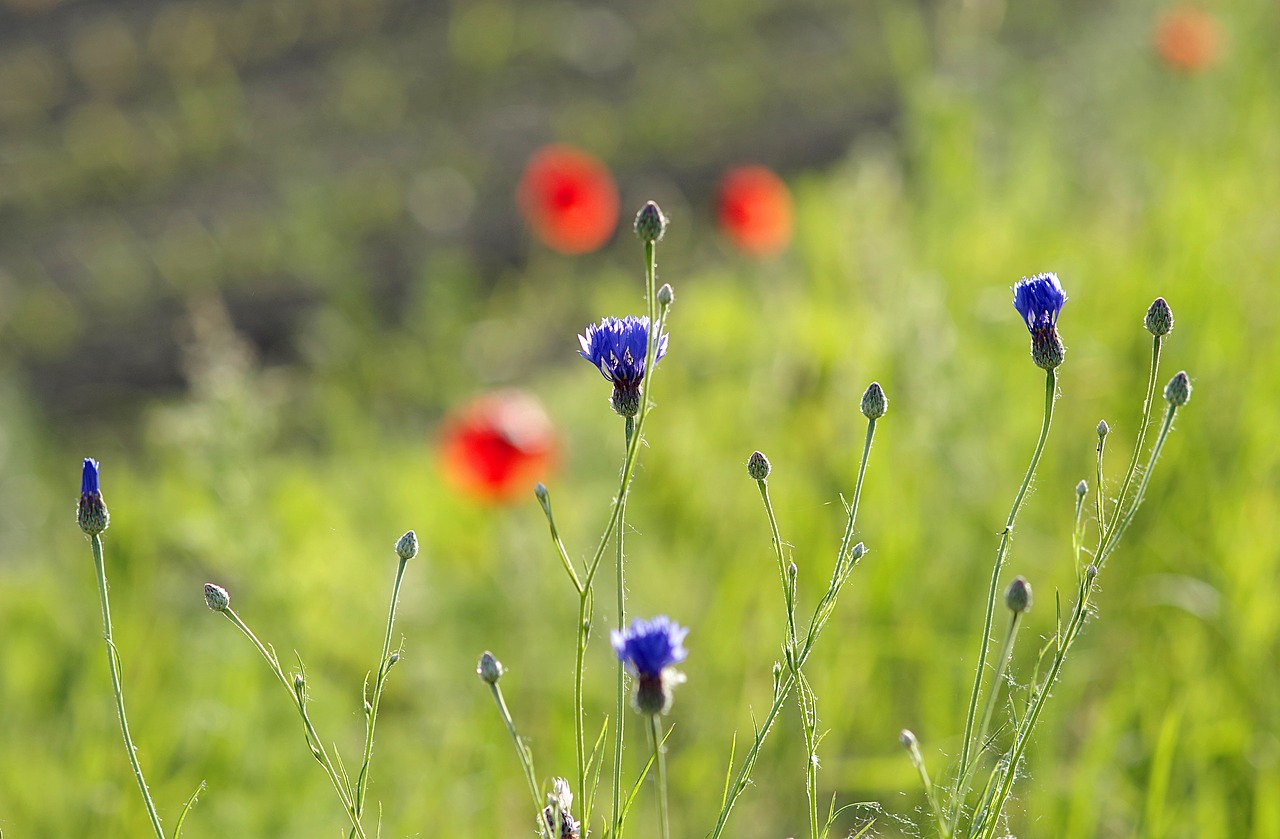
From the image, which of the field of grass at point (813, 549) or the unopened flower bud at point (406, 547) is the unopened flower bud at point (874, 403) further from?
the field of grass at point (813, 549)

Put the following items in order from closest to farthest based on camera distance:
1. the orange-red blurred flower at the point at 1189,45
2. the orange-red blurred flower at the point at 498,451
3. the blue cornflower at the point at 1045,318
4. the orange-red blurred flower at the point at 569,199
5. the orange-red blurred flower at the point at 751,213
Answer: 1. the blue cornflower at the point at 1045,318
2. the orange-red blurred flower at the point at 498,451
3. the orange-red blurred flower at the point at 751,213
4. the orange-red blurred flower at the point at 1189,45
5. the orange-red blurred flower at the point at 569,199

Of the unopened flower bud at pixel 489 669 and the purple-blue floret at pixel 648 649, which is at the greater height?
the purple-blue floret at pixel 648 649

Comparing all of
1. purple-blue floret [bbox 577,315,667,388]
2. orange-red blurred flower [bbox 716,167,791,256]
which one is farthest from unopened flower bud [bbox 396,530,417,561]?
orange-red blurred flower [bbox 716,167,791,256]

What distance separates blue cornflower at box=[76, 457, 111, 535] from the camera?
112cm

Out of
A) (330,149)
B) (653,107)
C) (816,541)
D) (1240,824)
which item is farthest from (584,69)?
(1240,824)

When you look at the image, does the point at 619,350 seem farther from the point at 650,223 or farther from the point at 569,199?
the point at 569,199

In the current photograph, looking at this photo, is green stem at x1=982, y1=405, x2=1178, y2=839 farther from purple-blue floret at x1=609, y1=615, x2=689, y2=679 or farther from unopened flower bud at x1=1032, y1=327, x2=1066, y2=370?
purple-blue floret at x1=609, y1=615, x2=689, y2=679

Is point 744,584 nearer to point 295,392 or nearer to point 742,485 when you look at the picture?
point 742,485

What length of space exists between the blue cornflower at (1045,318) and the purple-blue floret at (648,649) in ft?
1.32

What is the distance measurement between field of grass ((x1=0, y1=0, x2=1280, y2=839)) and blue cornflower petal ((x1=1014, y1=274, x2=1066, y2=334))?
76cm

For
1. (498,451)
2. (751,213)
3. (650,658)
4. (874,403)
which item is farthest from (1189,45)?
(650,658)

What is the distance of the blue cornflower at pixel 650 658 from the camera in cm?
106

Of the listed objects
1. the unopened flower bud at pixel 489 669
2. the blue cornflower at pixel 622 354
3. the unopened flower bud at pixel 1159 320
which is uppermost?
the unopened flower bud at pixel 1159 320

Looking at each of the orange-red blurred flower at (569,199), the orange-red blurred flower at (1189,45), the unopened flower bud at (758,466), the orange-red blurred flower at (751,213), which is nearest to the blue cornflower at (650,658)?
the unopened flower bud at (758,466)
